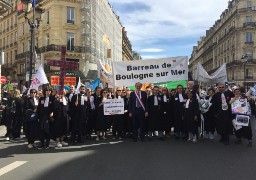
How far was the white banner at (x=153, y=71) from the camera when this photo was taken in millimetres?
12453

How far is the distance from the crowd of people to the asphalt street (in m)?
0.55

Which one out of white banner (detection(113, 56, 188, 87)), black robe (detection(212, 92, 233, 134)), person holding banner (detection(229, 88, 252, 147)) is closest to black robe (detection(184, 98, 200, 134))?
black robe (detection(212, 92, 233, 134))

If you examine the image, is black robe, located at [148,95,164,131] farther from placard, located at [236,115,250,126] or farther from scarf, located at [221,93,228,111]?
placard, located at [236,115,250,126]

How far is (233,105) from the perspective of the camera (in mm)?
10320

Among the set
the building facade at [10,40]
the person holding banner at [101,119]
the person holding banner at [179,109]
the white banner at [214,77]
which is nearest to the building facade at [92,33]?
the building facade at [10,40]

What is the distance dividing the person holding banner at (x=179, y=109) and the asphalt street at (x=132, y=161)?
95cm

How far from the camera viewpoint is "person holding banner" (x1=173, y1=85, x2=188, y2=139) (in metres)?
11.4

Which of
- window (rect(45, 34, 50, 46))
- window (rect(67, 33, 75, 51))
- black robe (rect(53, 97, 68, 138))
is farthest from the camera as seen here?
window (rect(45, 34, 50, 46))

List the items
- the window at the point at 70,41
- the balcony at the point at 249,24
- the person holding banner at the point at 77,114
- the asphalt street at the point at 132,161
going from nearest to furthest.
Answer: the asphalt street at the point at 132,161 < the person holding banner at the point at 77,114 < the window at the point at 70,41 < the balcony at the point at 249,24

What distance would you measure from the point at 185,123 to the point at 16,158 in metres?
5.24

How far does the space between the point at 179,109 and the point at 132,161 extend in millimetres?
4188

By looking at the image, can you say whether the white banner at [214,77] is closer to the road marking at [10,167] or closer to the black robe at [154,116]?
the black robe at [154,116]

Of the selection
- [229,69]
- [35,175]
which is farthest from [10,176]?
A: [229,69]

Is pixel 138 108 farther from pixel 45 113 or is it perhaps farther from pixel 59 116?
pixel 45 113
